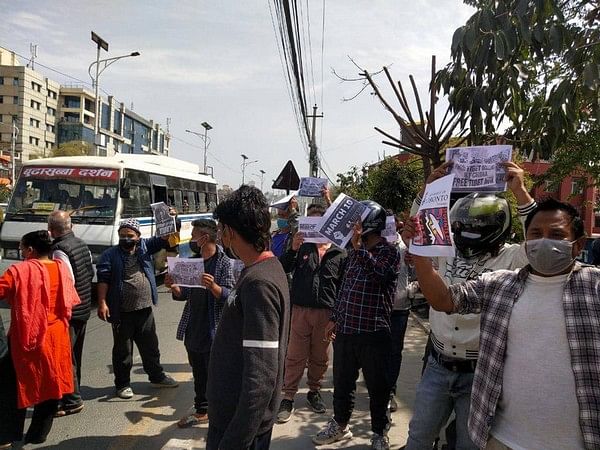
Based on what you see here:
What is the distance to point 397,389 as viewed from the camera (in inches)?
211

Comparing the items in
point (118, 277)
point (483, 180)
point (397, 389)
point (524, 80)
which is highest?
point (524, 80)

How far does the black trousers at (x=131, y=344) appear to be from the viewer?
4.80m

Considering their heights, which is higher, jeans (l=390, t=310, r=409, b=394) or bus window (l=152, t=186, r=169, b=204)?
bus window (l=152, t=186, r=169, b=204)

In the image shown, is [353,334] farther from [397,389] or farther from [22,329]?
[22,329]

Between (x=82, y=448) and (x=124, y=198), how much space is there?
6.70 m

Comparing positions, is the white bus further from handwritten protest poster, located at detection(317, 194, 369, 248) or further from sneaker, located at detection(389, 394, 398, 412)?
handwritten protest poster, located at detection(317, 194, 369, 248)

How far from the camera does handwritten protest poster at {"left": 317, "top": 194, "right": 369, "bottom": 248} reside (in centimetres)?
361

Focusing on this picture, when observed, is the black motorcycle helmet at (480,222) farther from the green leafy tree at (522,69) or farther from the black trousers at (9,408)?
the black trousers at (9,408)

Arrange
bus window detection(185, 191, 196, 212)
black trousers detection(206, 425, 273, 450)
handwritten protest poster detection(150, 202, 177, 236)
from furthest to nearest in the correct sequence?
1. bus window detection(185, 191, 196, 212)
2. handwritten protest poster detection(150, 202, 177, 236)
3. black trousers detection(206, 425, 273, 450)

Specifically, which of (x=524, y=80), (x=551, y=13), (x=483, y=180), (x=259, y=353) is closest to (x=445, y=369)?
(x=483, y=180)

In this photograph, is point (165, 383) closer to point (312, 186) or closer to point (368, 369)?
point (368, 369)

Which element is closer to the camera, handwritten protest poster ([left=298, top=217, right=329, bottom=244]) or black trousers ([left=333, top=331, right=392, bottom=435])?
black trousers ([left=333, top=331, right=392, bottom=435])

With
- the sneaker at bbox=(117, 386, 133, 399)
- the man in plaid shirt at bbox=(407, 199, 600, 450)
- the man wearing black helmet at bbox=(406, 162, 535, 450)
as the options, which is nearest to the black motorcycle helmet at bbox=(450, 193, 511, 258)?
the man wearing black helmet at bbox=(406, 162, 535, 450)

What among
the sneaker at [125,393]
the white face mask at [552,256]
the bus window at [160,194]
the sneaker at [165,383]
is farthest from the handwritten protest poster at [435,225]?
the bus window at [160,194]
